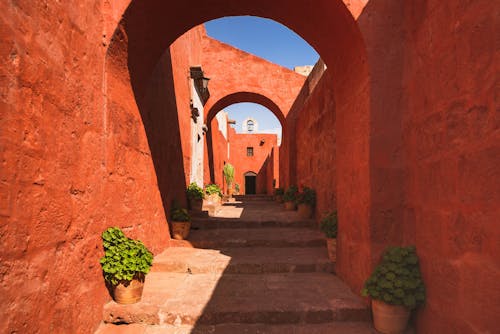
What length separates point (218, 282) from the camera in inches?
130

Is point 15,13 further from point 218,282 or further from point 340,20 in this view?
point 218,282

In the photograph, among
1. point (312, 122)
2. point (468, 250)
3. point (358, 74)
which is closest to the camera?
point (468, 250)

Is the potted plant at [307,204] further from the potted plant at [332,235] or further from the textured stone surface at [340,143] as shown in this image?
the textured stone surface at [340,143]

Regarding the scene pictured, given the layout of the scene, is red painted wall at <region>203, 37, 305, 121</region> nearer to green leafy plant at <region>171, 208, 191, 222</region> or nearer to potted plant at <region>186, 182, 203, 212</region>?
potted plant at <region>186, 182, 203, 212</region>

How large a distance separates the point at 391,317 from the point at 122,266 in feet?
7.81

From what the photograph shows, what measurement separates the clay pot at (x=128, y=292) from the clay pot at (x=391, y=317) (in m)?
2.18

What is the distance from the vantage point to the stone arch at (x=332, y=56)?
281 cm

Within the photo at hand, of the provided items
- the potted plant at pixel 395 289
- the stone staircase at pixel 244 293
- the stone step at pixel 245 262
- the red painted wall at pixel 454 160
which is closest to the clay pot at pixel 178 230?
the stone staircase at pixel 244 293

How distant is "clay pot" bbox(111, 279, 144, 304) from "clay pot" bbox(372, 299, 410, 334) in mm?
2176

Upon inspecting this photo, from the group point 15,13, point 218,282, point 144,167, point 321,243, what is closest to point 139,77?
point 144,167

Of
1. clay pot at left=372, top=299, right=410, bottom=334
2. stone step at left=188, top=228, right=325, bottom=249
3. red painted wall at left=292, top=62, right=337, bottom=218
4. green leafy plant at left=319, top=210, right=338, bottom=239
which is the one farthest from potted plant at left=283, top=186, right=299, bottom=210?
clay pot at left=372, top=299, right=410, bottom=334

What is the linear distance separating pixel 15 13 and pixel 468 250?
3.17m

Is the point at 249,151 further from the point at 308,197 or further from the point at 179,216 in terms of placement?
the point at 179,216

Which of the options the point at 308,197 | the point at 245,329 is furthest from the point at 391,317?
→ the point at 308,197
